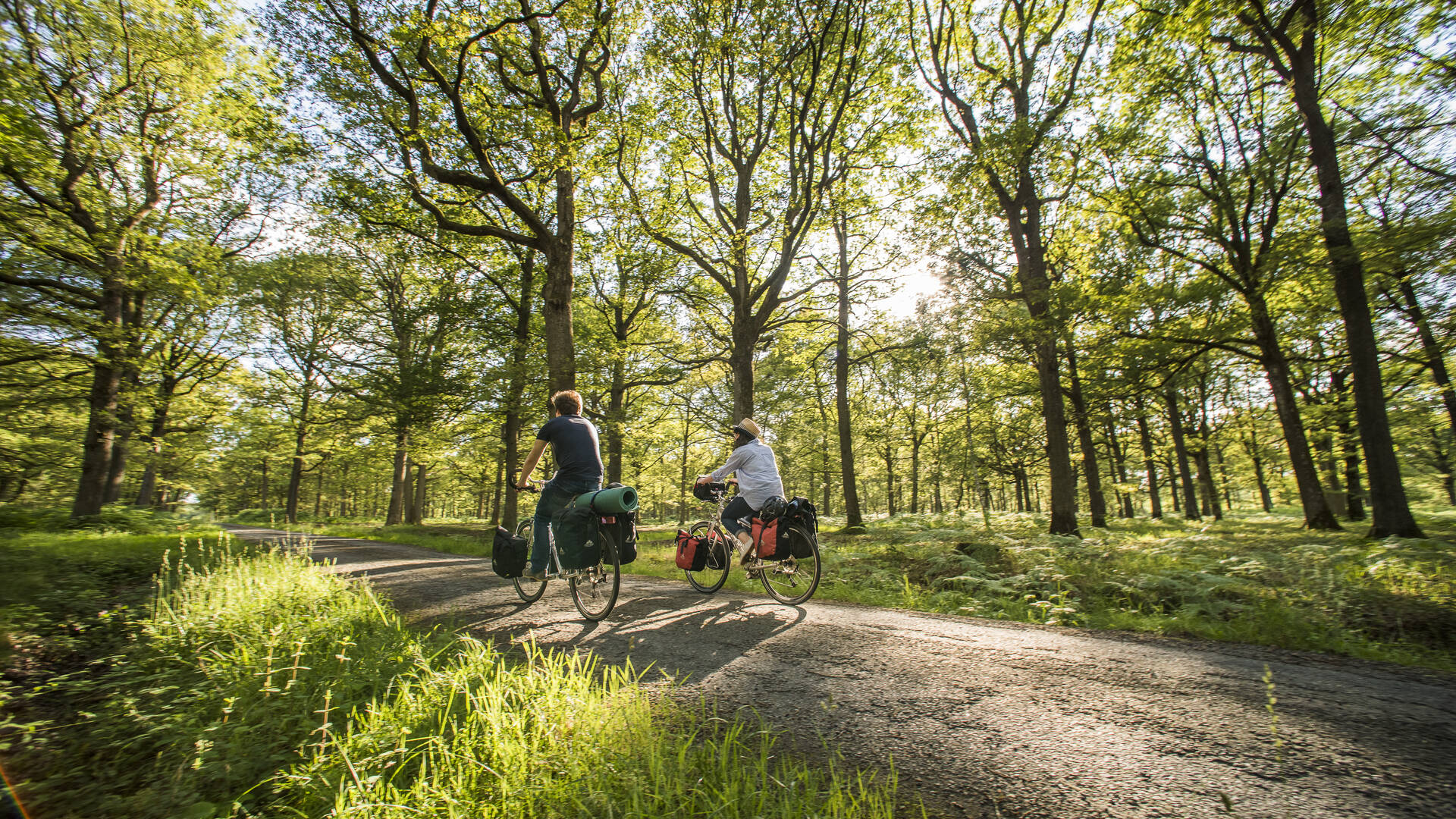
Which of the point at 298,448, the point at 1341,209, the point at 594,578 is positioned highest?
the point at 1341,209

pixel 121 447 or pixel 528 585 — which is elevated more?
pixel 121 447

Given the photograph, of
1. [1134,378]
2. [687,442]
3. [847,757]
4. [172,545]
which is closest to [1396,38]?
[1134,378]

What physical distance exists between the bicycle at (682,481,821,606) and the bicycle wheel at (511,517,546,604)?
6.03 feet

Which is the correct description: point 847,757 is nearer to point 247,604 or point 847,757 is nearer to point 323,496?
point 247,604

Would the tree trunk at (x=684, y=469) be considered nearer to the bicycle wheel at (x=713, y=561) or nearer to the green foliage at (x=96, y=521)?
the green foliage at (x=96, y=521)

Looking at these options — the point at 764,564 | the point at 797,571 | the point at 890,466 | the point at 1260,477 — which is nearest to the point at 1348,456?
the point at 1260,477

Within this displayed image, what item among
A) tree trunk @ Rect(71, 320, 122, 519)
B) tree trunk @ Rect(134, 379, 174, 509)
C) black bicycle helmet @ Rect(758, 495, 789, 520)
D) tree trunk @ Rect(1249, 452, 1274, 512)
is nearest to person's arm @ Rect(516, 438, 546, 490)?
black bicycle helmet @ Rect(758, 495, 789, 520)

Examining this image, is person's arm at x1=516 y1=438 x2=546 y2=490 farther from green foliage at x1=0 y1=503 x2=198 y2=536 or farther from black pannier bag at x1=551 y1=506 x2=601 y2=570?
green foliage at x1=0 y1=503 x2=198 y2=536

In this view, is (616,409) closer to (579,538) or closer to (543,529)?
(543,529)

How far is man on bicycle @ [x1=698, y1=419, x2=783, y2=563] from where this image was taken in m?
6.21

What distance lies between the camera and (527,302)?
17.2 metres

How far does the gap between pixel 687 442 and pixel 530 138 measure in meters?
28.3

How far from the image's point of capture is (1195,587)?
17.9 feet

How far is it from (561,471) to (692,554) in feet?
6.92
